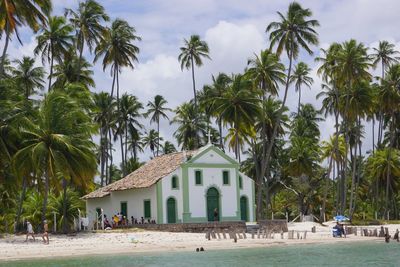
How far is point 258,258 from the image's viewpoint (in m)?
31.0

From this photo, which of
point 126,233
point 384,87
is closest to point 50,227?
point 126,233

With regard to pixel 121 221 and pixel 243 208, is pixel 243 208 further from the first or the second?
pixel 121 221

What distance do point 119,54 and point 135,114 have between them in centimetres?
1364

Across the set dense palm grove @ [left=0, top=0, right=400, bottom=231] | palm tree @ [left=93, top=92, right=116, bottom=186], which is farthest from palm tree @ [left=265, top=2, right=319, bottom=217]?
palm tree @ [left=93, top=92, right=116, bottom=186]

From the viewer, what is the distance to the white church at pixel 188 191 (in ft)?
169

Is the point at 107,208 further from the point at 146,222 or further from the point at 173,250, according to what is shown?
the point at 173,250

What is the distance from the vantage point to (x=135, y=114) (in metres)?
76.7

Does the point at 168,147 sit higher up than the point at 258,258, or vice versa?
the point at 168,147

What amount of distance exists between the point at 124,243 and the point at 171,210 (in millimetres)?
12588

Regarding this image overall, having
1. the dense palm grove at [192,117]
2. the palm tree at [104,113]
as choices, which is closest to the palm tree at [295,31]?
the dense palm grove at [192,117]

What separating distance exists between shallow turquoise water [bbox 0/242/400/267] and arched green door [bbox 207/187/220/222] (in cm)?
1556

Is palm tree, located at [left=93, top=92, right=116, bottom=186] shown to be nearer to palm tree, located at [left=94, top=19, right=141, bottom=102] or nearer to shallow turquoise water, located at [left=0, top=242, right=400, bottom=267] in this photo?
palm tree, located at [left=94, top=19, right=141, bottom=102]

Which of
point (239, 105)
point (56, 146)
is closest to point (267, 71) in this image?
point (239, 105)

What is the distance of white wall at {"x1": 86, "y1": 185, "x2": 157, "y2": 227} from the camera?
5166cm
